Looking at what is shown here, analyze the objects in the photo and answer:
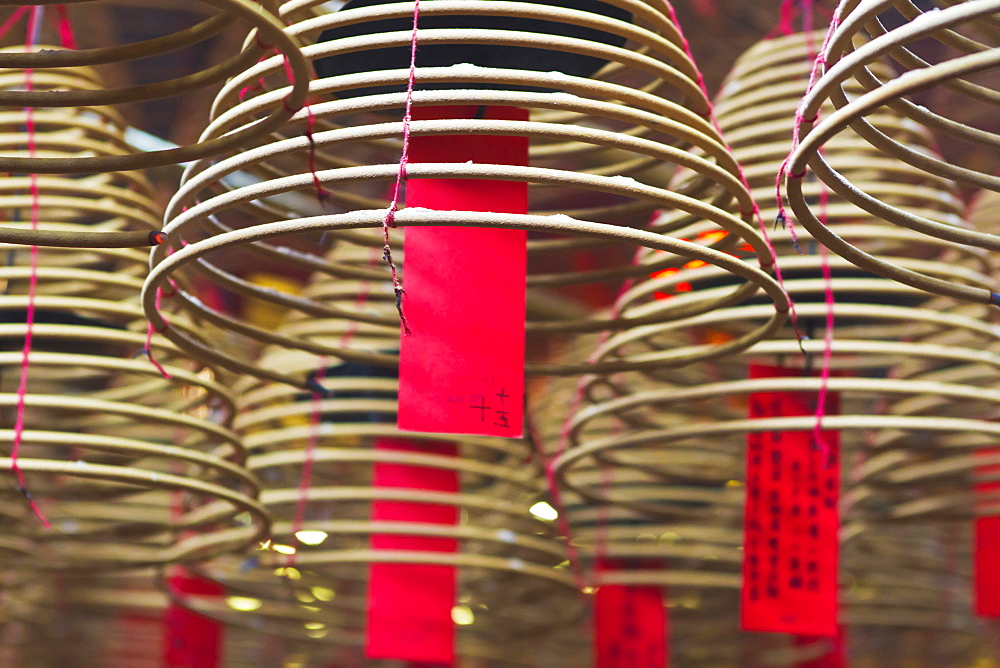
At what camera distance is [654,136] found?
217 cm

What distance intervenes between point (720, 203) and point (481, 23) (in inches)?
14.8

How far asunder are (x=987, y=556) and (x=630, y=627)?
762 millimetres

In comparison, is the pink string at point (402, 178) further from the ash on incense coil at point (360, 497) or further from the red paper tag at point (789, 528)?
the red paper tag at point (789, 528)

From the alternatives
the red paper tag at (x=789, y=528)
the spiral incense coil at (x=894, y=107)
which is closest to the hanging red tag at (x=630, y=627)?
the red paper tag at (x=789, y=528)

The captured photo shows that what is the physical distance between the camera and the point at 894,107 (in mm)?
1171

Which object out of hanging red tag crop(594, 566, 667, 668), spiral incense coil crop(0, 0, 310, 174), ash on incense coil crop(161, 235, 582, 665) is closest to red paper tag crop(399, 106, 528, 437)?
spiral incense coil crop(0, 0, 310, 174)

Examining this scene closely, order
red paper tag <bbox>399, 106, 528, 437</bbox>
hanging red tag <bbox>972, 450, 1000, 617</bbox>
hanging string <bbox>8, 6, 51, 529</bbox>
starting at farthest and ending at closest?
1. hanging red tag <bbox>972, 450, 1000, 617</bbox>
2. hanging string <bbox>8, 6, 51, 529</bbox>
3. red paper tag <bbox>399, 106, 528, 437</bbox>

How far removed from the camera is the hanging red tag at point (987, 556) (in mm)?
2002

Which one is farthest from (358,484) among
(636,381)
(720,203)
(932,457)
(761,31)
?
(761,31)

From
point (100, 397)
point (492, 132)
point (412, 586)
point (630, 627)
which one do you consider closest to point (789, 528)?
point (412, 586)

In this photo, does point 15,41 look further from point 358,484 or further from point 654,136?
point 654,136

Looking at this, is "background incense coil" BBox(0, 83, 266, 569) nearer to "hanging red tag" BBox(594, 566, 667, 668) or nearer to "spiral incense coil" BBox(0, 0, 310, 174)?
"spiral incense coil" BBox(0, 0, 310, 174)

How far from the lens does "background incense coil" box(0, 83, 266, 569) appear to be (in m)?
1.64

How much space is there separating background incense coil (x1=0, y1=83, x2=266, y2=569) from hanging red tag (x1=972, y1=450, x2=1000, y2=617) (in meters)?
1.20
